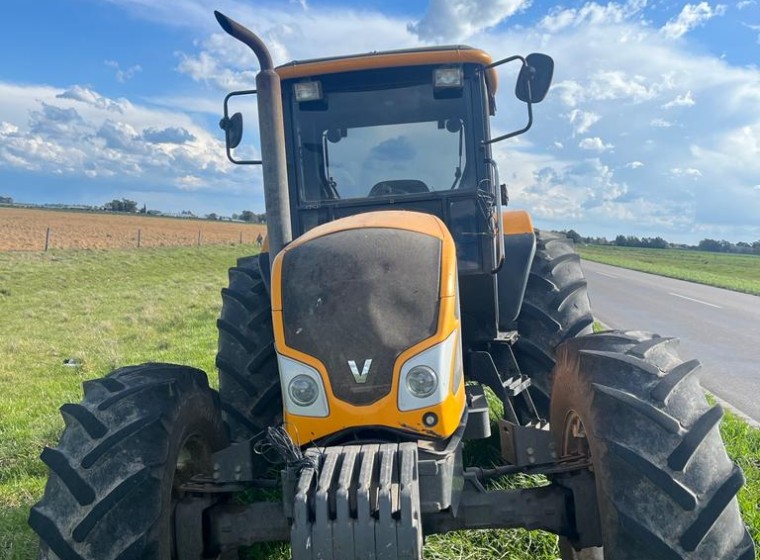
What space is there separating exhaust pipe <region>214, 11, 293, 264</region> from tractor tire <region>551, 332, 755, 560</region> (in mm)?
1566

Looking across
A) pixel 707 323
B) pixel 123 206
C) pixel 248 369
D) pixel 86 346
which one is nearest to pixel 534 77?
pixel 248 369

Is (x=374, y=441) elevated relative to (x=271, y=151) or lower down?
lower down

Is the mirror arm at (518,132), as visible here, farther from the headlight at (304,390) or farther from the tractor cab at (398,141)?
the headlight at (304,390)

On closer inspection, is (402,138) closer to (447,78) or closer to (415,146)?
(415,146)

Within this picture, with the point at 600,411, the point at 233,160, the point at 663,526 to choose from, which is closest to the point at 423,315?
the point at 600,411

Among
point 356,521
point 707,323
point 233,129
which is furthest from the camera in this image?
point 707,323

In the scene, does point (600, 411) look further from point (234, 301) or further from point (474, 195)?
point (234, 301)

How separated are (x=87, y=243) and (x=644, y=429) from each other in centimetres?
3459

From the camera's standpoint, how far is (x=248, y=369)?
3.63 metres

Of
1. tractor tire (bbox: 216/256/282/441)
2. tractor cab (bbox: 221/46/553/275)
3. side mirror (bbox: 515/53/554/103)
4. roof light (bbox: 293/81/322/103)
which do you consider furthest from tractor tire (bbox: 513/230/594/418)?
roof light (bbox: 293/81/322/103)

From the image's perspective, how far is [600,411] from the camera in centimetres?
247

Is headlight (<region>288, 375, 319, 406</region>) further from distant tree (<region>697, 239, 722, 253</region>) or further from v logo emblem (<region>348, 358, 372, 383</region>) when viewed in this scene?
distant tree (<region>697, 239, 722, 253</region>)

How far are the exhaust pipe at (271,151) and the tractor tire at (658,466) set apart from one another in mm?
1566

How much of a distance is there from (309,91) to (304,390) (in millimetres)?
2120
